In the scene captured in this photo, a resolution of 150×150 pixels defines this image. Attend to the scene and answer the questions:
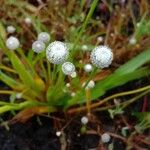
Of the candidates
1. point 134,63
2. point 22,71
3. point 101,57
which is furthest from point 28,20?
point 101,57

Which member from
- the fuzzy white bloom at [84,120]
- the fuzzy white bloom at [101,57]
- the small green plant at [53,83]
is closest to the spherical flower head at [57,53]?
the fuzzy white bloom at [101,57]

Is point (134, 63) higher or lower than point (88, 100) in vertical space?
higher

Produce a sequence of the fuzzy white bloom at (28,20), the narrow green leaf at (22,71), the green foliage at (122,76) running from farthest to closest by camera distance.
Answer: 1. the fuzzy white bloom at (28,20)
2. the green foliage at (122,76)
3. the narrow green leaf at (22,71)

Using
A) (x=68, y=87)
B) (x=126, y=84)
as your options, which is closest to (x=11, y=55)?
(x=68, y=87)

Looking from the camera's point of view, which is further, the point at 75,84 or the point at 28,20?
the point at 28,20

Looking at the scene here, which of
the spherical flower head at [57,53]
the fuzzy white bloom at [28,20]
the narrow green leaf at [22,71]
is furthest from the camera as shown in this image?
the fuzzy white bloom at [28,20]

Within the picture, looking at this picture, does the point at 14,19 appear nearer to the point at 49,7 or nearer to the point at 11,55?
the point at 49,7

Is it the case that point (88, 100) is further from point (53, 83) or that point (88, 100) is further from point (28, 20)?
point (28, 20)

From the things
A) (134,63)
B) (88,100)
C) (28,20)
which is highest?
(28,20)

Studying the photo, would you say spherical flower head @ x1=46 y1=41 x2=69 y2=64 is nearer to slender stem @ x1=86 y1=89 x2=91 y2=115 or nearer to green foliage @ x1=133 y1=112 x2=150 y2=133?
slender stem @ x1=86 y1=89 x2=91 y2=115

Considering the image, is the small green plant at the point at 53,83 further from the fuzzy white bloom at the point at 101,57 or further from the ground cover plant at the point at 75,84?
the fuzzy white bloom at the point at 101,57
